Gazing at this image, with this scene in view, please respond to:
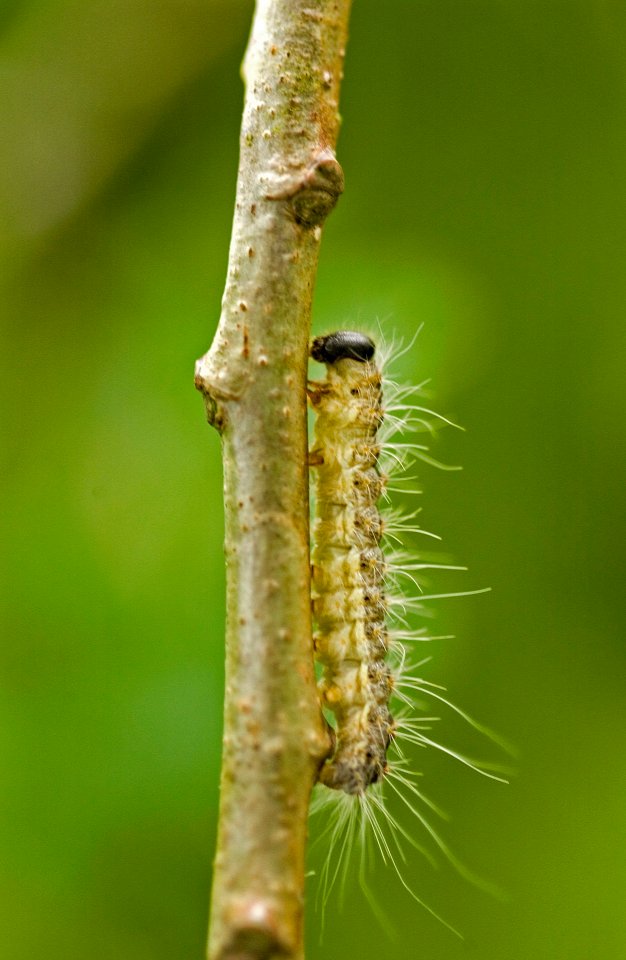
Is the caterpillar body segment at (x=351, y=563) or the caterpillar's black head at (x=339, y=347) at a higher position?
the caterpillar's black head at (x=339, y=347)

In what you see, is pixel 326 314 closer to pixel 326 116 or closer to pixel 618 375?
pixel 618 375

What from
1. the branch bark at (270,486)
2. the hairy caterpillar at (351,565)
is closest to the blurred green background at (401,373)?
the hairy caterpillar at (351,565)

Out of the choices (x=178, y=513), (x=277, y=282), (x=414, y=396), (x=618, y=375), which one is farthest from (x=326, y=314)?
(x=277, y=282)

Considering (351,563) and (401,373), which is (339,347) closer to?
(351,563)

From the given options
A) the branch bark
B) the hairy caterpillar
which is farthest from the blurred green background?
the branch bark

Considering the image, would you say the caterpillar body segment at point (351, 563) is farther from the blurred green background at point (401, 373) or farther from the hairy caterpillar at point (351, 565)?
the blurred green background at point (401, 373)

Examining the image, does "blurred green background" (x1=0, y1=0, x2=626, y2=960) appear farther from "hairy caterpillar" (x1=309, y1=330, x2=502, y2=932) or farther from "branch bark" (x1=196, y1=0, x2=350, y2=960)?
"branch bark" (x1=196, y1=0, x2=350, y2=960)
